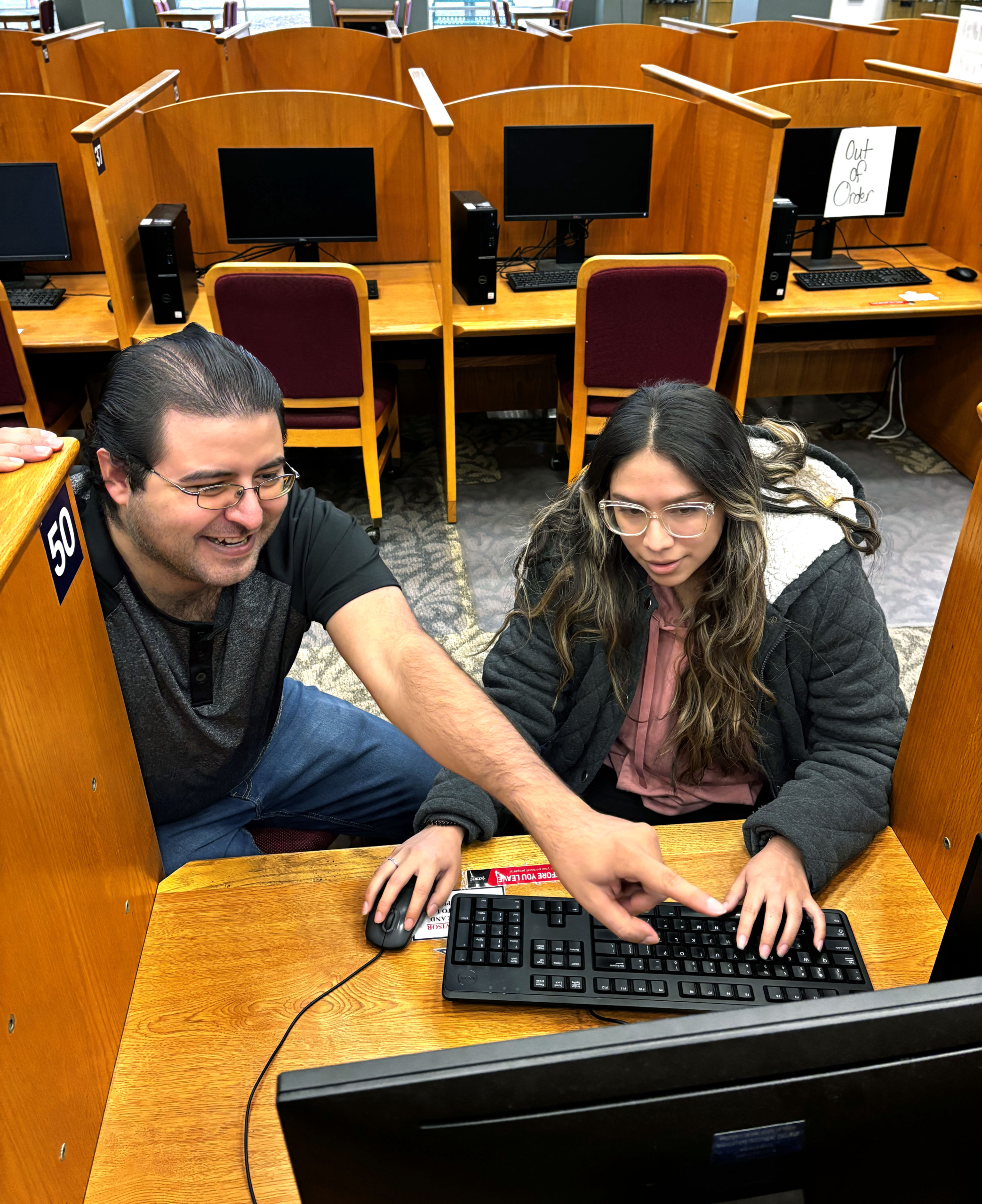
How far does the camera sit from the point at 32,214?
3.25 m

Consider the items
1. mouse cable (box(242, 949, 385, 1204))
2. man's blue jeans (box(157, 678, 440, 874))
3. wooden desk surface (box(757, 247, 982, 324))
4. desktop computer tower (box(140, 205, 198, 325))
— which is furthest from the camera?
wooden desk surface (box(757, 247, 982, 324))

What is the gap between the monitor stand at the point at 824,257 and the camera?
350cm

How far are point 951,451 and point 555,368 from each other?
156 centimetres

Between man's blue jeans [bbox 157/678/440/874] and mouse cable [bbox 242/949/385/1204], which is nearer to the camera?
mouse cable [bbox 242/949/385/1204]

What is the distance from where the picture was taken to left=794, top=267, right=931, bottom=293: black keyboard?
3.36 m

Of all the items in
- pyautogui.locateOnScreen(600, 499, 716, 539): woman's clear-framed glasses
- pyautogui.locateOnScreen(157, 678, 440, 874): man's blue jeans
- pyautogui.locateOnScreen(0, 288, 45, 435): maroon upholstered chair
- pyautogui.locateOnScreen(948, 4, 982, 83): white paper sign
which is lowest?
pyautogui.locateOnScreen(157, 678, 440, 874): man's blue jeans

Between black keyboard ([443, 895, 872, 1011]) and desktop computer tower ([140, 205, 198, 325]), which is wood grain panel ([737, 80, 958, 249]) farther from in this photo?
black keyboard ([443, 895, 872, 1011])

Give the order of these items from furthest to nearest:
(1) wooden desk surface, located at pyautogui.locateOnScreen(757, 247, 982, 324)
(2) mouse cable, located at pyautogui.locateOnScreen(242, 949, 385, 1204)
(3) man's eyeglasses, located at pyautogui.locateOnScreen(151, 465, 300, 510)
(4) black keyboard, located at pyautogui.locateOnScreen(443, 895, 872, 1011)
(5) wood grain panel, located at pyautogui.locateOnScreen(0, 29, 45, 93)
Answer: (5) wood grain panel, located at pyautogui.locateOnScreen(0, 29, 45, 93) → (1) wooden desk surface, located at pyautogui.locateOnScreen(757, 247, 982, 324) → (3) man's eyeglasses, located at pyautogui.locateOnScreen(151, 465, 300, 510) → (4) black keyboard, located at pyautogui.locateOnScreen(443, 895, 872, 1011) → (2) mouse cable, located at pyautogui.locateOnScreen(242, 949, 385, 1204)

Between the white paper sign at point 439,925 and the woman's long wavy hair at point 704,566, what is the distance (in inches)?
14.8

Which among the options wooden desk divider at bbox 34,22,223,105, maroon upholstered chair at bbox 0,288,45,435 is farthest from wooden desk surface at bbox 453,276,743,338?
wooden desk divider at bbox 34,22,223,105

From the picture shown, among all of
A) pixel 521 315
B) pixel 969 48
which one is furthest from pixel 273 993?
pixel 969 48

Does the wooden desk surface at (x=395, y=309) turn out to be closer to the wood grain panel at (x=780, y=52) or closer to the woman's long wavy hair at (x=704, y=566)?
the woman's long wavy hair at (x=704, y=566)

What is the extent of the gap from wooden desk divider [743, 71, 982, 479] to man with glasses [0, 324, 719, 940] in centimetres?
290

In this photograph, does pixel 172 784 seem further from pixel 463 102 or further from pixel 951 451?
pixel 951 451
